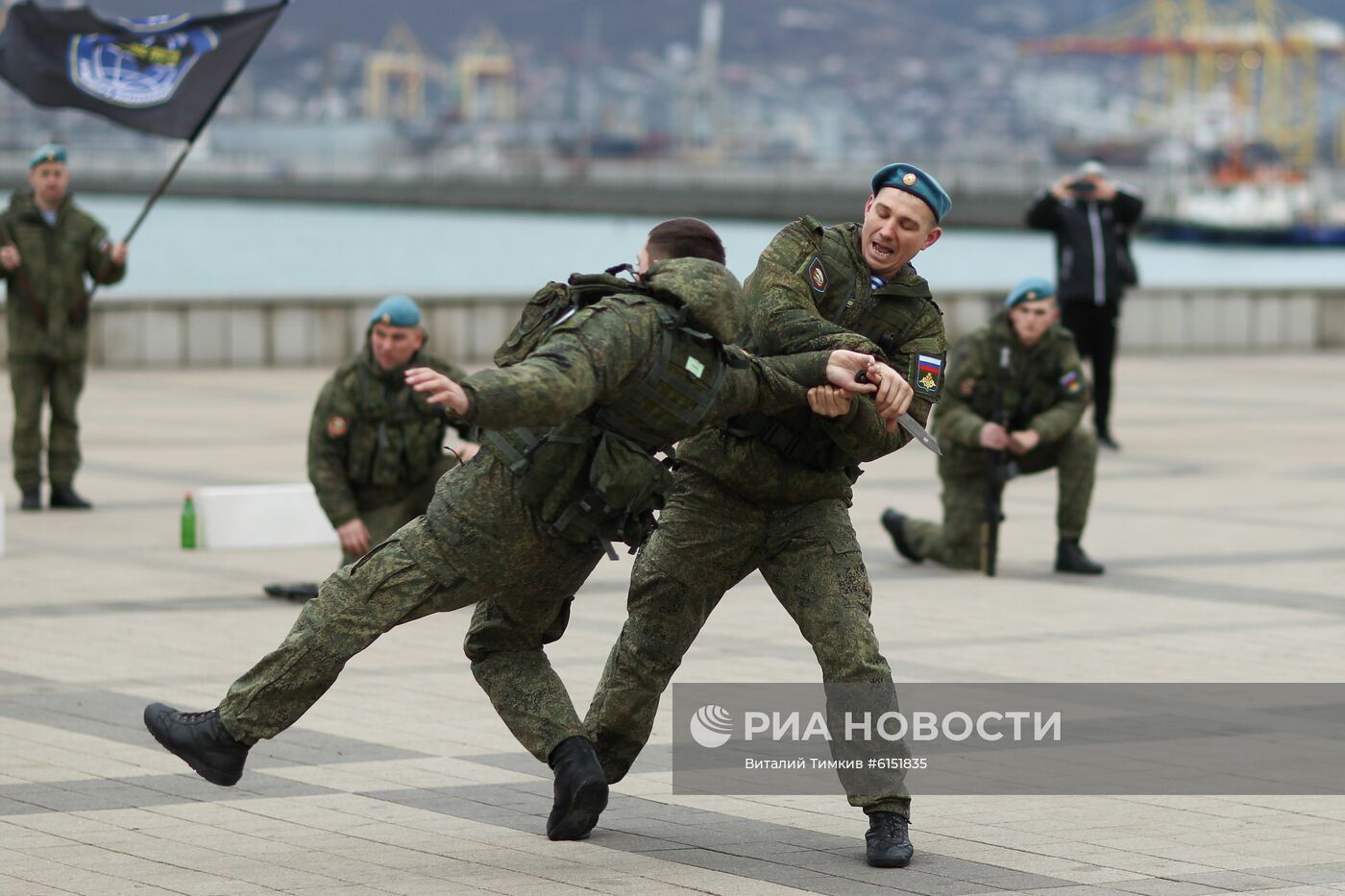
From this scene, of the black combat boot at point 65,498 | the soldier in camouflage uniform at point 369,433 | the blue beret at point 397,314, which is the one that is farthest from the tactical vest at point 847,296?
the black combat boot at point 65,498

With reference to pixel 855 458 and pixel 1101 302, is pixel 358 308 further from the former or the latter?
pixel 855 458

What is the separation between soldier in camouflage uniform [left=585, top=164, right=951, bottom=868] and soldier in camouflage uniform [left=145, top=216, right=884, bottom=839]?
0.19m

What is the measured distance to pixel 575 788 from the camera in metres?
5.91

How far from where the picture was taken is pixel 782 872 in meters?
5.71

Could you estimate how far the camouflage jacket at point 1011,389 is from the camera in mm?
11016

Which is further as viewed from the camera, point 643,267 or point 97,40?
point 97,40

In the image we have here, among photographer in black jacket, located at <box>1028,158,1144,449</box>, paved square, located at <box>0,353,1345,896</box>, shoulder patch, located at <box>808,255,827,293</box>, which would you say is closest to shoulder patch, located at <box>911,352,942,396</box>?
shoulder patch, located at <box>808,255,827,293</box>

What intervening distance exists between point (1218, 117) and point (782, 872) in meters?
132

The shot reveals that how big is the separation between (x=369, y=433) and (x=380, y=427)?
5 centimetres

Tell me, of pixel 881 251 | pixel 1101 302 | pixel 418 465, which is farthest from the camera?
pixel 1101 302

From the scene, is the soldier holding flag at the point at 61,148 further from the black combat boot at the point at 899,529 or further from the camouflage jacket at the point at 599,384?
the camouflage jacket at the point at 599,384

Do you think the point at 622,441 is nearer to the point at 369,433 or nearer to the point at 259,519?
the point at 369,433

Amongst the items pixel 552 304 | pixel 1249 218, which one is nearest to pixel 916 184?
pixel 552 304

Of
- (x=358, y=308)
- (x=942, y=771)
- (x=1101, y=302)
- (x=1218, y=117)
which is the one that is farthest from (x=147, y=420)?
(x=1218, y=117)
